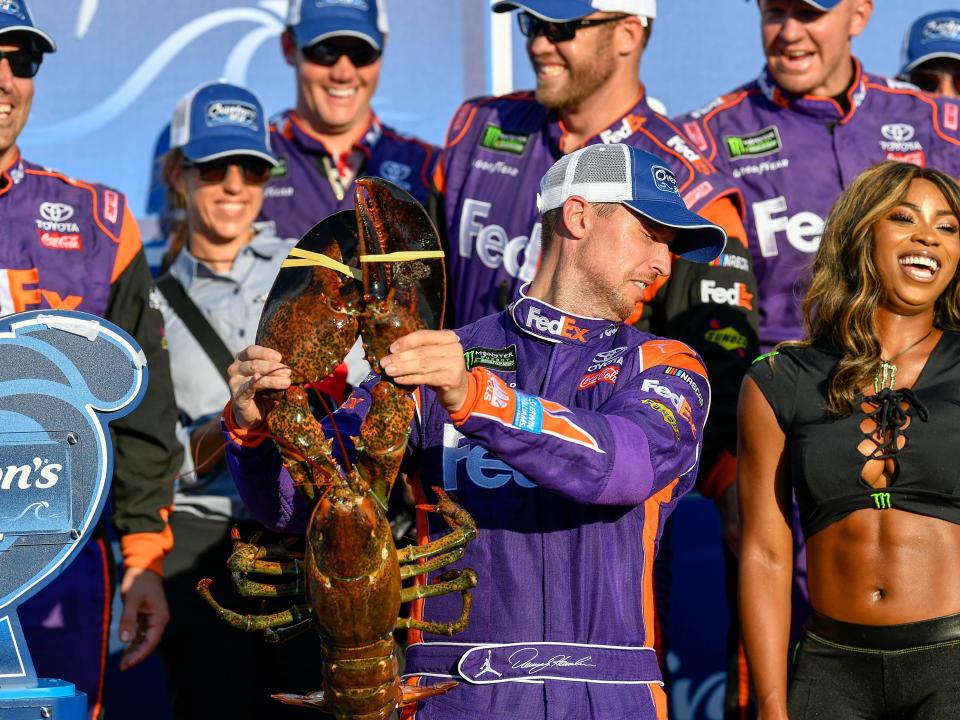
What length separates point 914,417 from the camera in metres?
3.12

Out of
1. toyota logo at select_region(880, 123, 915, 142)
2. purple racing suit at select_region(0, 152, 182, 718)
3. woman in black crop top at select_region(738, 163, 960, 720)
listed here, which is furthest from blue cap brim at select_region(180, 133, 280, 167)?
toyota logo at select_region(880, 123, 915, 142)

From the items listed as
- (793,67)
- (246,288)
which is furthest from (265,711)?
(793,67)

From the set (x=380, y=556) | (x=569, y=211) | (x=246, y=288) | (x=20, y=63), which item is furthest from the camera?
(x=246, y=288)

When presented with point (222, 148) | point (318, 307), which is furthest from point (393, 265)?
point (222, 148)

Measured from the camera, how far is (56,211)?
380 centimetres

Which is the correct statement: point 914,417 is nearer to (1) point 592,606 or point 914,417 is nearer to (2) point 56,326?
(1) point 592,606

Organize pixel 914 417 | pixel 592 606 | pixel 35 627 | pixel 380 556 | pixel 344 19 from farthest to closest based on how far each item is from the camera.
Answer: pixel 344 19 < pixel 35 627 < pixel 914 417 < pixel 592 606 < pixel 380 556

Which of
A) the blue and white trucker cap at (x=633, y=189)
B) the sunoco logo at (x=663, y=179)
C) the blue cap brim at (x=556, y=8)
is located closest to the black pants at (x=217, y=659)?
the blue and white trucker cap at (x=633, y=189)

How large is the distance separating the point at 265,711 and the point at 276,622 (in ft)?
4.80

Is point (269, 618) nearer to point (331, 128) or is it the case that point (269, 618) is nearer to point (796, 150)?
point (796, 150)

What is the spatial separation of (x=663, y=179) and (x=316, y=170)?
7.16 ft

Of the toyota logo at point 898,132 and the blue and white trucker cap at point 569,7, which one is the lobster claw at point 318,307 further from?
the toyota logo at point 898,132

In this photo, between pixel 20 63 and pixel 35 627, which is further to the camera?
pixel 20 63

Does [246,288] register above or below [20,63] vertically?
below
